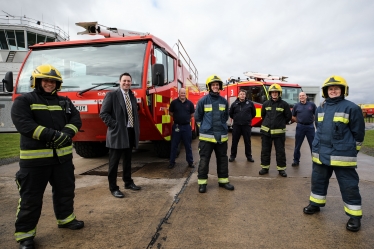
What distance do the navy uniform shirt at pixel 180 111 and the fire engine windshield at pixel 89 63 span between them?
1.11 metres

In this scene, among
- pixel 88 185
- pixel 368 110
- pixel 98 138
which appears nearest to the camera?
pixel 88 185

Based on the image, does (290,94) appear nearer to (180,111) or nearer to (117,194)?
(180,111)

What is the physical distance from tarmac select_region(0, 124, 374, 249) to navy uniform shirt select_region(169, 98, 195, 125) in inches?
44.6

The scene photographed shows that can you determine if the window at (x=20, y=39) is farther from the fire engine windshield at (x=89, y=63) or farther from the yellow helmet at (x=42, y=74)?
the yellow helmet at (x=42, y=74)

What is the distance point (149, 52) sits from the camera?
4.38m

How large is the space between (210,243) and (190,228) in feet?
1.09

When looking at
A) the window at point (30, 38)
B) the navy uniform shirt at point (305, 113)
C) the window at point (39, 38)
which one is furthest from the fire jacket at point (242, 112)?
the window at point (39, 38)

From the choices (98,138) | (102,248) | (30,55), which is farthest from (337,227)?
(30,55)

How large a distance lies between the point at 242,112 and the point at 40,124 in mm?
4406

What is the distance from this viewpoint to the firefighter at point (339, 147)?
2.64 metres

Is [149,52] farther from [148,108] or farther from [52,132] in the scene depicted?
[52,132]

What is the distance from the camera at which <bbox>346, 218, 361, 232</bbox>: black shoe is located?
2.54m

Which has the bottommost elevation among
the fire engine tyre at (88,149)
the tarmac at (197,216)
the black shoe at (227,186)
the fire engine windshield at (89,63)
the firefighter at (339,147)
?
the tarmac at (197,216)

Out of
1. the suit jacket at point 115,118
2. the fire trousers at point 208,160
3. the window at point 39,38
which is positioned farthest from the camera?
the window at point 39,38
